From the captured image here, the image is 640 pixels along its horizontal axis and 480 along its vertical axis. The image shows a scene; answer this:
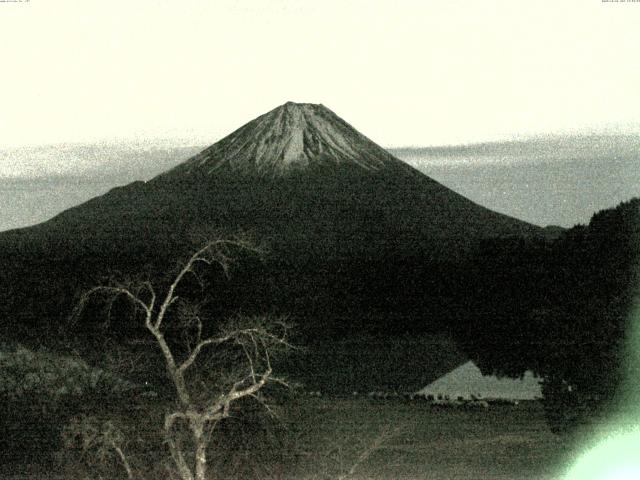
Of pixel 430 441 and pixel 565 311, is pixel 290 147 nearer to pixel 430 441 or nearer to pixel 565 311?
pixel 565 311

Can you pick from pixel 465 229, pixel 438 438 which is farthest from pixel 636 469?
pixel 465 229

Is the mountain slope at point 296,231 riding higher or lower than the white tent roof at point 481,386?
higher

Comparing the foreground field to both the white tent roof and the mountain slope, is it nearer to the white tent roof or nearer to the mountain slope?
the white tent roof

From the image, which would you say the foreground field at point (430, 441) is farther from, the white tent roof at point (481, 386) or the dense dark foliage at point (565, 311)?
the white tent roof at point (481, 386)

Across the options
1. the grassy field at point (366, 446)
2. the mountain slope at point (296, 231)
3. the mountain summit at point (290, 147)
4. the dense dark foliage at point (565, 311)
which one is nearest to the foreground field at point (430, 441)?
the grassy field at point (366, 446)

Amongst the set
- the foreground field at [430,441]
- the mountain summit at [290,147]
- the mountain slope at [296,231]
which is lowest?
the foreground field at [430,441]

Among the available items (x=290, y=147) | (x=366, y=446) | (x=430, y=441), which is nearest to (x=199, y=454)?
(x=366, y=446)
